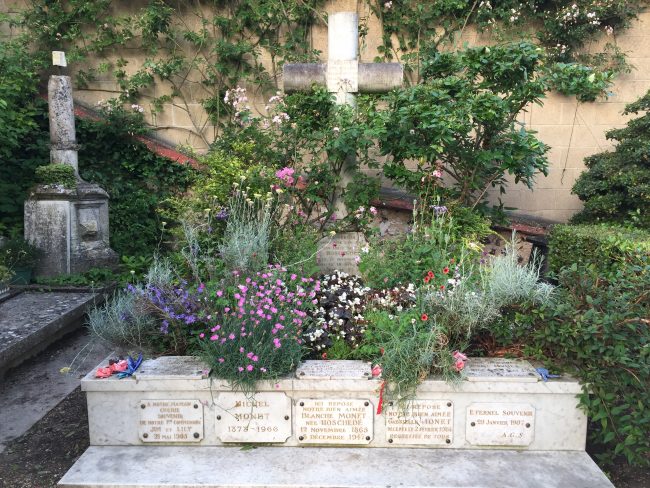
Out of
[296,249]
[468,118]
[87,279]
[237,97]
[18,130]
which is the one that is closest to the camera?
[296,249]

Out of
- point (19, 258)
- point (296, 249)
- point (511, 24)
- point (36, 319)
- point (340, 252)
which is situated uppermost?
point (511, 24)

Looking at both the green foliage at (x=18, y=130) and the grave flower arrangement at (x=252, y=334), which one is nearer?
the grave flower arrangement at (x=252, y=334)

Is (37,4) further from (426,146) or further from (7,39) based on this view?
(426,146)

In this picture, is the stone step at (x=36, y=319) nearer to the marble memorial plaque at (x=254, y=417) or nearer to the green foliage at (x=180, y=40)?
the marble memorial plaque at (x=254, y=417)

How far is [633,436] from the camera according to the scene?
8.99ft

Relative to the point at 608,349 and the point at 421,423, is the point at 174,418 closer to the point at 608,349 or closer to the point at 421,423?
the point at 421,423

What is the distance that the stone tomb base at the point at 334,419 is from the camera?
3012 millimetres

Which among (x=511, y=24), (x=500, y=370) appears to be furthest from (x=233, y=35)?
(x=500, y=370)

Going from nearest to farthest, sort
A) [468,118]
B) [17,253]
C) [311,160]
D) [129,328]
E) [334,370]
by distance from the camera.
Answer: [334,370], [129,328], [468,118], [311,160], [17,253]

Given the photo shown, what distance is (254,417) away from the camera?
3066 mm

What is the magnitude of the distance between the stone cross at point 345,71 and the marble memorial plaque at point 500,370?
275 centimetres

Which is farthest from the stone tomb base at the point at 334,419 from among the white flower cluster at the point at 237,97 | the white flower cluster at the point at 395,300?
the white flower cluster at the point at 237,97

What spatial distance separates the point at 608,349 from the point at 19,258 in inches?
210

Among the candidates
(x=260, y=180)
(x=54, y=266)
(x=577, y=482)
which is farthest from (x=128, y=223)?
(x=577, y=482)
